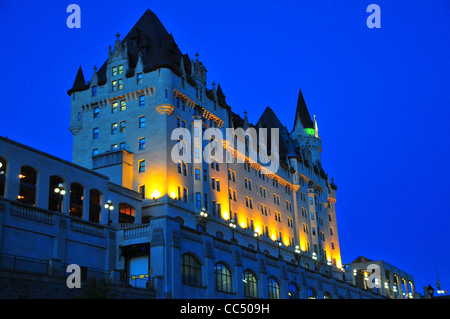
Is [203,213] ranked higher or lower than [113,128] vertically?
lower

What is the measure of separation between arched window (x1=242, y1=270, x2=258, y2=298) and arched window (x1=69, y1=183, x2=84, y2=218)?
19.3 meters

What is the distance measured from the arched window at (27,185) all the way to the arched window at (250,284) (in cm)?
2389

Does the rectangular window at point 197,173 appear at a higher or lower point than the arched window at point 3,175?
higher

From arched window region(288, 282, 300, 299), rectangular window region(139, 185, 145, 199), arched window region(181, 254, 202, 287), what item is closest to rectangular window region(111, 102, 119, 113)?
rectangular window region(139, 185, 145, 199)

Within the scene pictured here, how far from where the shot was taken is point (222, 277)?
60.3 m

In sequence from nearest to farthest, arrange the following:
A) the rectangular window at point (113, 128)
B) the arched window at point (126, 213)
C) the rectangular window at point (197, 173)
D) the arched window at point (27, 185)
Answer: the arched window at point (27, 185)
the arched window at point (126, 213)
the rectangular window at point (113, 128)
the rectangular window at point (197, 173)

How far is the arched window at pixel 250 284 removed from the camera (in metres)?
63.9

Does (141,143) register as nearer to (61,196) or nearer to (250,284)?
(61,196)

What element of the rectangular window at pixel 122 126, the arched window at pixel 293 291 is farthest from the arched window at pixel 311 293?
the rectangular window at pixel 122 126

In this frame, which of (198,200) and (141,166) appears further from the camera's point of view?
(198,200)

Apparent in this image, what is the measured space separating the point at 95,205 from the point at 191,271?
16.7 metres

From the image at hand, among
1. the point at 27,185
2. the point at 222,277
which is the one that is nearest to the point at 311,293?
the point at 222,277

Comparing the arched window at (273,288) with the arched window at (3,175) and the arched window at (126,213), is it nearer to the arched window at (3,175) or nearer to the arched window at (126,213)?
the arched window at (126,213)
